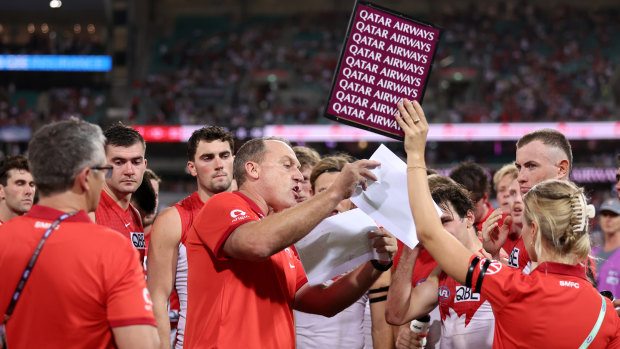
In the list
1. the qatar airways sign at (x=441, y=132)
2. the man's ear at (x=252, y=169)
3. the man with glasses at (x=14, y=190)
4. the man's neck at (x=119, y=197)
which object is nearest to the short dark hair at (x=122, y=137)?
the man's neck at (x=119, y=197)

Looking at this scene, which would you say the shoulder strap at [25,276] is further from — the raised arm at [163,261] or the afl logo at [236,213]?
the raised arm at [163,261]

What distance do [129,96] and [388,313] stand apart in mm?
29216

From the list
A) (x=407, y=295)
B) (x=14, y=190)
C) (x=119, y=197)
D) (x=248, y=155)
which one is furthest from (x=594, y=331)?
(x=14, y=190)

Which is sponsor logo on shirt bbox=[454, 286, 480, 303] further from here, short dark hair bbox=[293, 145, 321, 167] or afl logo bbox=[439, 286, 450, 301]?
short dark hair bbox=[293, 145, 321, 167]

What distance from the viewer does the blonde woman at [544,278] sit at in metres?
3.00

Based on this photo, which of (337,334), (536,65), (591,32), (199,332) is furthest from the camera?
(591,32)

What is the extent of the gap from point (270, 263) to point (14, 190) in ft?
11.1

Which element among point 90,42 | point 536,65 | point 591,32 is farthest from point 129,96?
point 591,32

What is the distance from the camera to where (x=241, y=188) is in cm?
374

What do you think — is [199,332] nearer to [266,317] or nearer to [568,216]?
[266,317]

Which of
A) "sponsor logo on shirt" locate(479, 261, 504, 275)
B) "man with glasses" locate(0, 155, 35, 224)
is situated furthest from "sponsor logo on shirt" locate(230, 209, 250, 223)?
"man with glasses" locate(0, 155, 35, 224)

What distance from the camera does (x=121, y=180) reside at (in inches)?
193

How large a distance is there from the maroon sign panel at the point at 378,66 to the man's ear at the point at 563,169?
1.26 m

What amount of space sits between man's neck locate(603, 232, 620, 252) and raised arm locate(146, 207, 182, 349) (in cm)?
545
